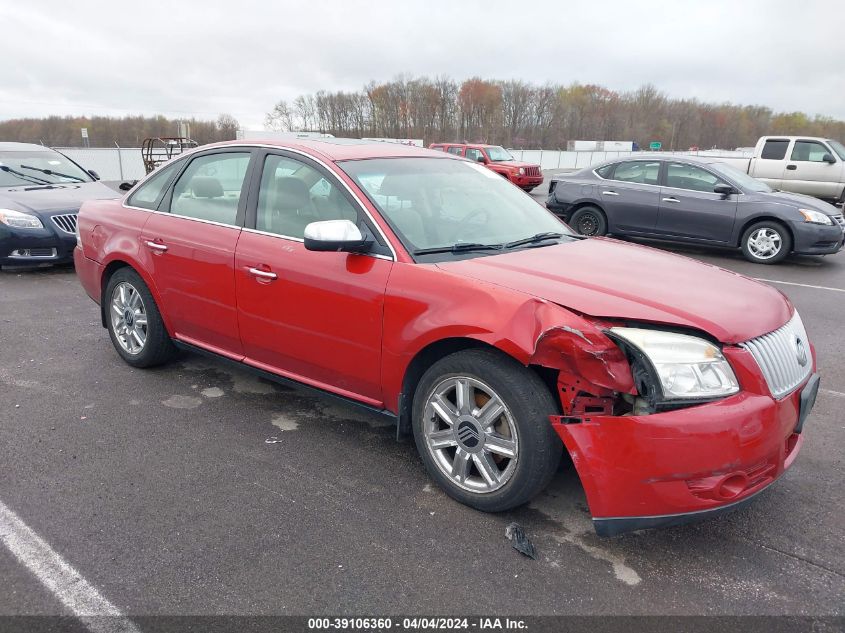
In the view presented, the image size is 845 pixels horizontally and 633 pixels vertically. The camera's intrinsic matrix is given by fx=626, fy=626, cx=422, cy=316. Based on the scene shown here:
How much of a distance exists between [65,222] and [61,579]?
6.74 meters

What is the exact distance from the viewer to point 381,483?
3201 mm

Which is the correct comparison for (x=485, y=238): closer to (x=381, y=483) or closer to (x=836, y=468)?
(x=381, y=483)

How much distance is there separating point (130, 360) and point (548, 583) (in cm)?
358

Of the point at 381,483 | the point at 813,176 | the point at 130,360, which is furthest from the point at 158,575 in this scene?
the point at 813,176

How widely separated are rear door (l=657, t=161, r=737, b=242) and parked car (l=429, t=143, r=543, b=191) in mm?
11497

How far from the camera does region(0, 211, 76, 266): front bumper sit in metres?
7.71

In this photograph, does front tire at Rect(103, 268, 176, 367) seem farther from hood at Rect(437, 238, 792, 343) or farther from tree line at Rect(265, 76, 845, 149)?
tree line at Rect(265, 76, 845, 149)

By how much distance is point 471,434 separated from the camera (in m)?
2.89

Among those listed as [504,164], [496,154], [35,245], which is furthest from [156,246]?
[496,154]

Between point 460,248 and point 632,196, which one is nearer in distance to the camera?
point 460,248

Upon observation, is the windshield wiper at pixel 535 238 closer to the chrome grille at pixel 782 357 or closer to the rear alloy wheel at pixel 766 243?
the chrome grille at pixel 782 357

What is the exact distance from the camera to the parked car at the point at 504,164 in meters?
21.6

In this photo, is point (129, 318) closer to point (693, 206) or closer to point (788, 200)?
point (693, 206)

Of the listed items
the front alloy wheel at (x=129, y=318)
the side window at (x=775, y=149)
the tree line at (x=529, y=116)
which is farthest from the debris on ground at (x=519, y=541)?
the tree line at (x=529, y=116)
